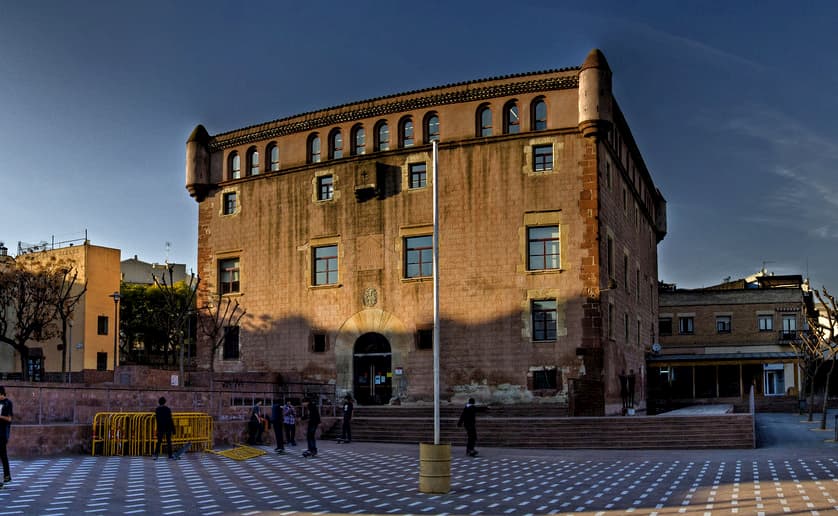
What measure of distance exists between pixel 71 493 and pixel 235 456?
8040 mm

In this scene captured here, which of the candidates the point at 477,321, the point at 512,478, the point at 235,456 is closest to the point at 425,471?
the point at 512,478

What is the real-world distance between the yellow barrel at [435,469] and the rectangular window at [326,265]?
23012mm

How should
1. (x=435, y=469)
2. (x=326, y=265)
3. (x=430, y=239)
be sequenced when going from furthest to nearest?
(x=326, y=265), (x=430, y=239), (x=435, y=469)

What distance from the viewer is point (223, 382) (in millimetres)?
40188

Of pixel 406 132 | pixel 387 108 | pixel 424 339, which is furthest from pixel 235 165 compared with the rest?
pixel 424 339

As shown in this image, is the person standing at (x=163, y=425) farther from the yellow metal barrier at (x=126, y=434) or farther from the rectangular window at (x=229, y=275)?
the rectangular window at (x=229, y=275)

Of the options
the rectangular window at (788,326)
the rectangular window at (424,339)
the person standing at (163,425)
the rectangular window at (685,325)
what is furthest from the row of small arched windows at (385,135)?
the rectangular window at (788,326)

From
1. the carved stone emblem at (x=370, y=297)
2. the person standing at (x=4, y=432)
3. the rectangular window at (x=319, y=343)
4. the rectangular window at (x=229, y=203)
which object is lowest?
the person standing at (x=4, y=432)

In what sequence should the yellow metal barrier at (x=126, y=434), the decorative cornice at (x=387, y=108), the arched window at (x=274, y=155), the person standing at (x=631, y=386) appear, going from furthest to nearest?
1. the arched window at (x=274, y=155)
2. the person standing at (x=631, y=386)
3. the decorative cornice at (x=387, y=108)
4. the yellow metal barrier at (x=126, y=434)

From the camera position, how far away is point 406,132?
127 ft

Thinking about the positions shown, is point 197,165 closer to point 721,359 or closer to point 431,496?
point 431,496

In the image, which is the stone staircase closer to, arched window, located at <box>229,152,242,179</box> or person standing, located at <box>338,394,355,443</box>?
person standing, located at <box>338,394,355,443</box>

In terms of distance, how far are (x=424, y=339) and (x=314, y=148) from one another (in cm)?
1043

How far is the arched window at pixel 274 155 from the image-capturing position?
41.8 m
